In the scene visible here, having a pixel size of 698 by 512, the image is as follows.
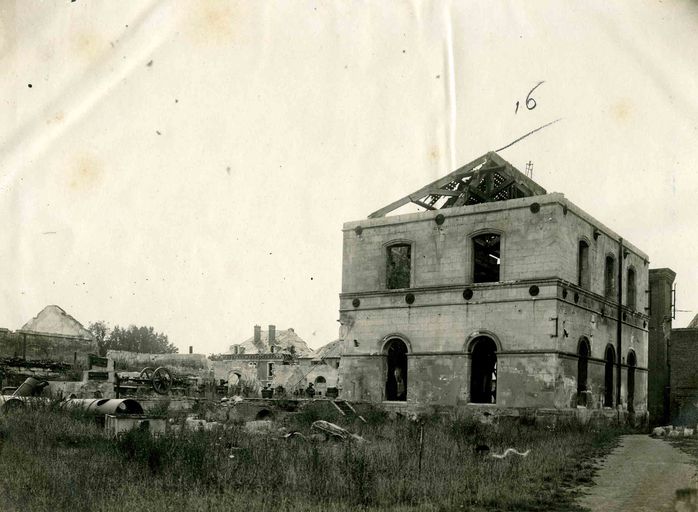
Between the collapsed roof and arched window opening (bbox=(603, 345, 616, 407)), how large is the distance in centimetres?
631

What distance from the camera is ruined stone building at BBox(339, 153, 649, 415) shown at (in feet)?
64.8

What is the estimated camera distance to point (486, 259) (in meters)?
24.2

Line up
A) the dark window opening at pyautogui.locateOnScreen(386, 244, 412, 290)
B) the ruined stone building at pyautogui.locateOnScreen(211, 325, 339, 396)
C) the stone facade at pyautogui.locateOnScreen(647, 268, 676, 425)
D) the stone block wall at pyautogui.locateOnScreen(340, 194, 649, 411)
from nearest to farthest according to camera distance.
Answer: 1. the stone block wall at pyautogui.locateOnScreen(340, 194, 649, 411)
2. the dark window opening at pyautogui.locateOnScreen(386, 244, 412, 290)
3. the stone facade at pyautogui.locateOnScreen(647, 268, 676, 425)
4. the ruined stone building at pyautogui.locateOnScreen(211, 325, 339, 396)

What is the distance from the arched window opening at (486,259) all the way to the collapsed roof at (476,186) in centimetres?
146

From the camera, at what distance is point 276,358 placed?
4397cm

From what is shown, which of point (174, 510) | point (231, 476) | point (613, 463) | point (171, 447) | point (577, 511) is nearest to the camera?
point (174, 510)

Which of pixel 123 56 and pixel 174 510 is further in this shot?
pixel 123 56

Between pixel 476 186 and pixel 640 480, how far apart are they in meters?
14.0

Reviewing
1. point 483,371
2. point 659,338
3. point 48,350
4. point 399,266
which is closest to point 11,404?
point 399,266

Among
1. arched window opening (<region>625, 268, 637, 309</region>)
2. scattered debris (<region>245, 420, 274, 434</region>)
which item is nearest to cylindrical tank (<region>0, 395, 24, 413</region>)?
scattered debris (<region>245, 420, 274, 434</region>)

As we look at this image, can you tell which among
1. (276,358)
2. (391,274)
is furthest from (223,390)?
(276,358)

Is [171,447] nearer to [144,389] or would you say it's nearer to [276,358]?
[144,389]

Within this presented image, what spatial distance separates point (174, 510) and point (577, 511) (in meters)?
4.50

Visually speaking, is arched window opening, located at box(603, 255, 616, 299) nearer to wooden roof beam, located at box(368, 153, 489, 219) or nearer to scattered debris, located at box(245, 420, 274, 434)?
wooden roof beam, located at box(368, 153, 489, 219)
